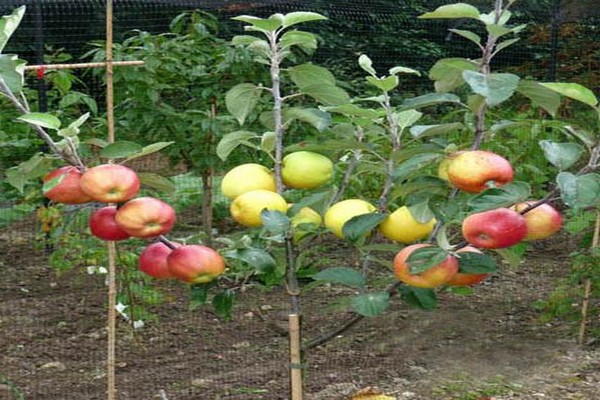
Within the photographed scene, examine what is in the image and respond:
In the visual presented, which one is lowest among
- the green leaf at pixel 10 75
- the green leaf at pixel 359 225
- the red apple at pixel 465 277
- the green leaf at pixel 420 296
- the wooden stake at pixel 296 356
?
the wooden stake at pixel 296 356

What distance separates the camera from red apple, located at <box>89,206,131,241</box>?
49.9 inches

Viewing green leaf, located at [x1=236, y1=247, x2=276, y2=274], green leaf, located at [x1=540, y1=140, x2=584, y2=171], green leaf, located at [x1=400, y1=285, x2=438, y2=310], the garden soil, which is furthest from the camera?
the garden soil

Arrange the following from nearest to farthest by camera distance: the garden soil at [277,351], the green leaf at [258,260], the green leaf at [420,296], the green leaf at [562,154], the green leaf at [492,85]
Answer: the green leaf at [492,85] → the green leaf at [562,154] → the green leaf at [258,260] → the green leaf at [420,296] → the garden soil at [277,351]

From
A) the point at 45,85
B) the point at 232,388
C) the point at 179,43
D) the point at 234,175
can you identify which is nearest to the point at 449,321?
the point at 232,388

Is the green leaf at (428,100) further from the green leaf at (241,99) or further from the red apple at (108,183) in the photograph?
the red apple at (108,183)

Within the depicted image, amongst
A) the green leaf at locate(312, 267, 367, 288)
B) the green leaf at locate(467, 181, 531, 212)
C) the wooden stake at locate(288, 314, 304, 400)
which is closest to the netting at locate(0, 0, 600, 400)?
the wooden stake at locate(288, 314, 304, 400)

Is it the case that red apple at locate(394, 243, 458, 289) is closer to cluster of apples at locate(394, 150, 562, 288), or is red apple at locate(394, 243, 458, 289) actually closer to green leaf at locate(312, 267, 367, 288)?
cluster of apples at locate(394, 150, 562, 288)

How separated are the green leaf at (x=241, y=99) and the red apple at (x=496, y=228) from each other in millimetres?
463

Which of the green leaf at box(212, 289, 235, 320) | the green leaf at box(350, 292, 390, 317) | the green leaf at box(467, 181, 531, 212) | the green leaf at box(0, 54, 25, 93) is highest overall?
the green leaf at box(0, 54, 25, 93)

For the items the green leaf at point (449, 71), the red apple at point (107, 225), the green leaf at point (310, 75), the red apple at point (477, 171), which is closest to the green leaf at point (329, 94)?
the green leaf at point (310, 75)

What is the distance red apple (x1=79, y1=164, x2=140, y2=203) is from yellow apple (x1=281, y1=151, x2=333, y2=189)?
276 mm

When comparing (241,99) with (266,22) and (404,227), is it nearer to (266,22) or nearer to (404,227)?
(266,22)

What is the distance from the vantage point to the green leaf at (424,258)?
1220mm

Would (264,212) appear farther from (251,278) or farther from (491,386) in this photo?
(491,386)
